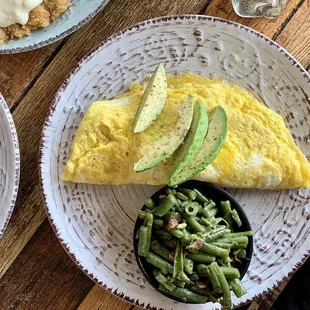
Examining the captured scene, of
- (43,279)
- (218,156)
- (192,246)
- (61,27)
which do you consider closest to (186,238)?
(192,246)

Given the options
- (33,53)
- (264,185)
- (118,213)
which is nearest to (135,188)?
(118,213)

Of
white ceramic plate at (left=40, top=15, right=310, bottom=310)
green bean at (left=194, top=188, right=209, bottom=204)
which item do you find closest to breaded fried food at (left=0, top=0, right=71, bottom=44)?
white ceramic plate at (left=40, top=15, right=310, bottom=310)

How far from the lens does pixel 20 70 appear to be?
2666 mm

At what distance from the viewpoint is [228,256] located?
91.3 inches

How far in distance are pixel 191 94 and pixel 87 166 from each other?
0.54m

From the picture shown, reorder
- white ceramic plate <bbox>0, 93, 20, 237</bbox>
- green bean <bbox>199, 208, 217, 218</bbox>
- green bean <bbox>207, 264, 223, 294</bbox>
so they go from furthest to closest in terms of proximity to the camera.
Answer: white ceramic plate <bbox>0, 93, 20, 237</bbox> → green bean <bbox>199, 208, 217, 218</bbox> → green bean <bbox>207, 264, 223, 294</bbox>

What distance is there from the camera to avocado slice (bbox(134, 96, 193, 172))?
7.52 feet

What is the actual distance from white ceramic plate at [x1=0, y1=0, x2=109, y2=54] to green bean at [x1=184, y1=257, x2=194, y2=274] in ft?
3.71

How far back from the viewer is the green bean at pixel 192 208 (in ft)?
7.55

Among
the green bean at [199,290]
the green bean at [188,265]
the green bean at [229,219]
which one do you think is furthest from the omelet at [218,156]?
the green bean at [199,290]

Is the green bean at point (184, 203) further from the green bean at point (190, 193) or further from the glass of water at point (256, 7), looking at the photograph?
the glass of water at point (256, 7)

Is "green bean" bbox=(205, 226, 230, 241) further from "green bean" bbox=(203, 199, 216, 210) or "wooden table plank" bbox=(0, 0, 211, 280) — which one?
"wooden table plank" bbox=(0, 0, 211, 280)

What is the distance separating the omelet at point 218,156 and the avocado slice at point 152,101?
37 millimetres

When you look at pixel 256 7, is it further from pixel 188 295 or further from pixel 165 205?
pixel 188 295
